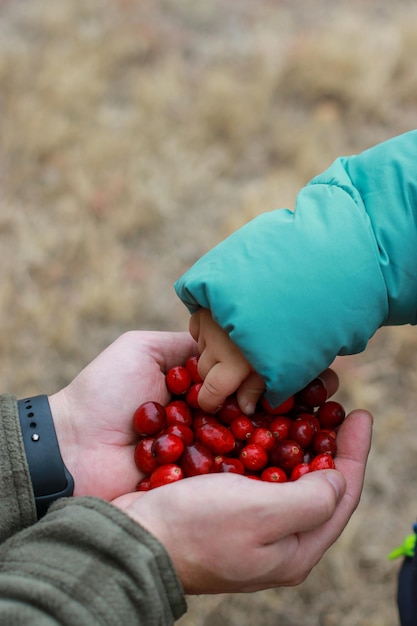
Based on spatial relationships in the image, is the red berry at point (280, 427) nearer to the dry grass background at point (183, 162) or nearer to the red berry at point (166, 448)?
the red berry at point (166, 448)

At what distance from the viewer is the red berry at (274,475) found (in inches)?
100

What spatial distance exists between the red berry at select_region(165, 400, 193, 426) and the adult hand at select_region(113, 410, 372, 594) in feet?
1.82

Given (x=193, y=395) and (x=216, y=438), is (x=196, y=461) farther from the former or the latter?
(x=193, y=395)

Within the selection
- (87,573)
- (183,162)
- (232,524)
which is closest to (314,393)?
(232,524)

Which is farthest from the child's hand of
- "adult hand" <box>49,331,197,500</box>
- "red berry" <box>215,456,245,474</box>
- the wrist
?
the wrist

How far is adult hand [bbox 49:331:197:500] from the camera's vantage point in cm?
262

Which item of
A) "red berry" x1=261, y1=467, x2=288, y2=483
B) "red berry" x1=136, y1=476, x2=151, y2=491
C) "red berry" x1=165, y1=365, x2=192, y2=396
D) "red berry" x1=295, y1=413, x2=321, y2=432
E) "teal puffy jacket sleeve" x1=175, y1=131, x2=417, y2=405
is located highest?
"teal puffy jacket sleeve" x1=175, y1=131, x2=417, y2=405

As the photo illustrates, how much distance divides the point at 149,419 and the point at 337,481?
0.77 metres

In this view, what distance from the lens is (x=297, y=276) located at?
Answer: 2227mm

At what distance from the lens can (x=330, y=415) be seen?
276cm

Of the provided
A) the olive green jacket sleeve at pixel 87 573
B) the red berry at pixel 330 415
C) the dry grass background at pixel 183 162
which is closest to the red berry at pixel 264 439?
the red berry at pixel 330 415

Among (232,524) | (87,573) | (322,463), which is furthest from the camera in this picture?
(322,463)

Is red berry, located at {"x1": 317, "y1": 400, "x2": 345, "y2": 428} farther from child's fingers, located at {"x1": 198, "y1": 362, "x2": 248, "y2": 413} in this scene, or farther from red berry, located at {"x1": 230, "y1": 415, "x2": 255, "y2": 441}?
child's fingers, located at {"x1": 198, "y1": 362, "x2": 248, "y2": 413}

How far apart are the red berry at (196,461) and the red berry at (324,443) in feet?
1.33
